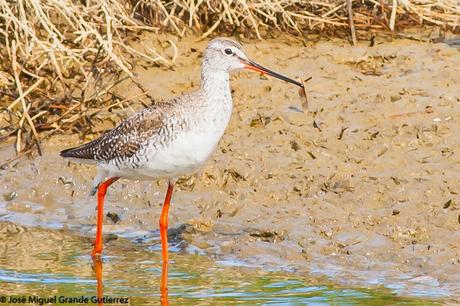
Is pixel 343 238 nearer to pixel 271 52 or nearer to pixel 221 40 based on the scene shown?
pixel 221 40

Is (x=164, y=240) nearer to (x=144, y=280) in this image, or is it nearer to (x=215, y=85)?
(x=144, y=280)

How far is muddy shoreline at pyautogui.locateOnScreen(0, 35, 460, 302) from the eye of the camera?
24.4 feet

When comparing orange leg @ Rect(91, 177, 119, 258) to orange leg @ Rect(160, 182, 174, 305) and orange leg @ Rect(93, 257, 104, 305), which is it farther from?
orange leg @ Rect(160, 182, 174, 305)

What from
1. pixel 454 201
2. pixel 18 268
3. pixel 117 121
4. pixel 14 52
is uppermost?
pixel 14 52

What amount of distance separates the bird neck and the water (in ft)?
3.78

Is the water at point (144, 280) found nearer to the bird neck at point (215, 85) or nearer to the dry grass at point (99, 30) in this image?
the bird neck at point (215, 85)

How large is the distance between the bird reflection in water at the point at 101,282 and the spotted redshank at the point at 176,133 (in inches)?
2.4

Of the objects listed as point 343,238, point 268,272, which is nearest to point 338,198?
point 343,238

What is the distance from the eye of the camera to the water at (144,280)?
6809 millimetres

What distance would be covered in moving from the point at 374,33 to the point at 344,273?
414cm

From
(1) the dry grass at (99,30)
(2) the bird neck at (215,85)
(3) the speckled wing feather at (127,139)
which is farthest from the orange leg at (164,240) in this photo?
(1) the dry grass at (99,30)

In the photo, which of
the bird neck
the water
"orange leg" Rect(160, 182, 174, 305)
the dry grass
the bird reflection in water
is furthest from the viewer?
the dry grass

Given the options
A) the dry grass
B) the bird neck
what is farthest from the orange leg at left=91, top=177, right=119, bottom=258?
the dry grass

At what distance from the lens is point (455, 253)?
7141mm
